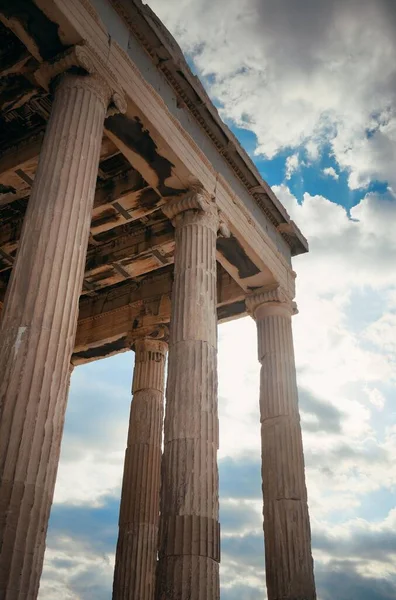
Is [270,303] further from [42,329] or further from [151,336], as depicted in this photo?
[42,329]

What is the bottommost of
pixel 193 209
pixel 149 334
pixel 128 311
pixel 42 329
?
pixel 42 329

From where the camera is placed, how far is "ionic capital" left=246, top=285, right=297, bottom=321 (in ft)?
91.2

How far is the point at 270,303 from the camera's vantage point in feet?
91.7

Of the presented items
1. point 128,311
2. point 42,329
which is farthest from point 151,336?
point 42,329

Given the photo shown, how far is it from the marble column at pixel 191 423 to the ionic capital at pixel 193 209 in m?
0.04

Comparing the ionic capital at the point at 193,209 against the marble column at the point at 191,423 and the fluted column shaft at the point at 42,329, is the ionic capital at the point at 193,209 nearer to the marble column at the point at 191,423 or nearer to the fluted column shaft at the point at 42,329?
the marble column at the point at 191,423

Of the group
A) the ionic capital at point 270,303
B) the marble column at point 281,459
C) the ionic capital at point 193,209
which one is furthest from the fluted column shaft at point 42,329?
the ionic capital at point 270,303

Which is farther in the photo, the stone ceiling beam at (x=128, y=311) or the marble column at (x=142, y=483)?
the stone ceiling beam at (x=128, y=311)

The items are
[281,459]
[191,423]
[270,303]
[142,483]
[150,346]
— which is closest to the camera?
[191,423]

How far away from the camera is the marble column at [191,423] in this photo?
54.7 feet

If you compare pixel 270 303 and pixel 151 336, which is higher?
pixel 151 336

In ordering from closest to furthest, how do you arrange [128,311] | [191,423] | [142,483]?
1. [191,423]
2. [142,483]
3. [128,311]

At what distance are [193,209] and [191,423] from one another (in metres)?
8.43

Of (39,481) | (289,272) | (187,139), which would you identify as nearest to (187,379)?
(39,481)
